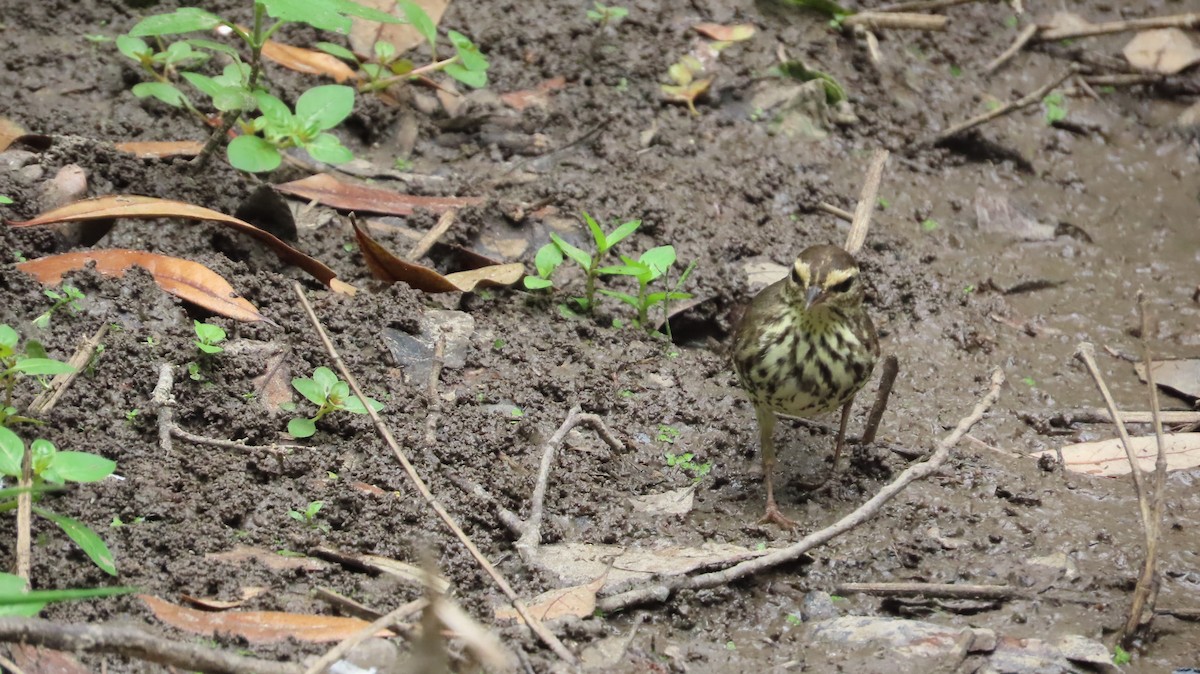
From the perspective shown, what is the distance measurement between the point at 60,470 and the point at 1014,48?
573 cm

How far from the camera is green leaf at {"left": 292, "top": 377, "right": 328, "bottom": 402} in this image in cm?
366

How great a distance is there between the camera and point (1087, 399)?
184 inches

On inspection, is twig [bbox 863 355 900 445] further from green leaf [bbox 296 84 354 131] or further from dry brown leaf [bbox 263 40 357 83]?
dry brown leaf [bbox 263 40 357 83]

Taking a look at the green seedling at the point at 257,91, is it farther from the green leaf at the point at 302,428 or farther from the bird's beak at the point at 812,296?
the bird's beak at the point at 812,296

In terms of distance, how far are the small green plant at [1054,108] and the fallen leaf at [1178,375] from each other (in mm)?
2092

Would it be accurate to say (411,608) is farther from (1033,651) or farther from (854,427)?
(854,427)

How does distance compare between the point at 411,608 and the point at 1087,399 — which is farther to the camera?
the point at 1087,399

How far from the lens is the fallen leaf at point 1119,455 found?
4211 mm

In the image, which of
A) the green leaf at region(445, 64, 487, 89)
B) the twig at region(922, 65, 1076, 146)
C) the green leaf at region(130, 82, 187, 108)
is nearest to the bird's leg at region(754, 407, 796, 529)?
the green leaf at region(445, 64, 487, 89)

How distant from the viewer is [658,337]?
4711mm

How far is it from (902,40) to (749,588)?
164 inches

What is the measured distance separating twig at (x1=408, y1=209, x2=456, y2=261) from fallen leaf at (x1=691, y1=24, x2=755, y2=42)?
86.2 inches

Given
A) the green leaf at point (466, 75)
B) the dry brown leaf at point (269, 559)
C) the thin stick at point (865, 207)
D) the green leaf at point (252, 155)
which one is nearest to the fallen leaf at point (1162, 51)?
the thin stick at point (865, 207)

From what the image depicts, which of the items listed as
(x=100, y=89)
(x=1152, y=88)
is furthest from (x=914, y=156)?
(x=100, y=89)
